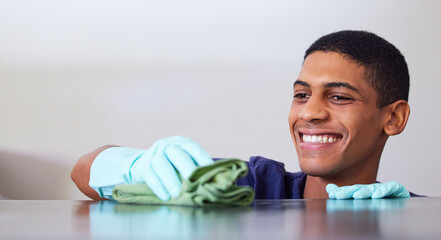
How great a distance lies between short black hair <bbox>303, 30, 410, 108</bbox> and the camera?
1.56 metres

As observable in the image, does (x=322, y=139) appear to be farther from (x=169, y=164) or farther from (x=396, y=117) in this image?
(x=169, y=164)

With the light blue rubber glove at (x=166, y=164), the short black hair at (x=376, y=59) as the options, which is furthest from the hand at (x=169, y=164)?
the short black hair at (x=376, y=59)

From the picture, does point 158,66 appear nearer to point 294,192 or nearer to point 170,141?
point 294,192

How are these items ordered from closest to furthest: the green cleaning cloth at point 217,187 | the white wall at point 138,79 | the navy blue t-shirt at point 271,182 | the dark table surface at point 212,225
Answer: the dark table surface at point 212,225
the green cleaning cloth at point 217,187
the navy blue t-shirt at point 271,182
the white wall at point 138,79

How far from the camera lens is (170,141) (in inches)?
34.2

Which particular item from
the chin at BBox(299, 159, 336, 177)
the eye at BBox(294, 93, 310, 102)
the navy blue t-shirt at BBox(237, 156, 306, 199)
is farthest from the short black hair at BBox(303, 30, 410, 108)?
the navy blue t-shirt at BBox(237, 156, 306, 199)

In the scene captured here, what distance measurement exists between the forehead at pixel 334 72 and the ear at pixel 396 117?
0.44ft

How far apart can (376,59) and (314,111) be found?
0.27m

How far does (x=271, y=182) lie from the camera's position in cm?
162

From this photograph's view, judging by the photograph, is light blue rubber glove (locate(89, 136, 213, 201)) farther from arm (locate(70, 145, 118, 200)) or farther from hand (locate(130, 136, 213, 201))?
arm (locate(70, 145, 118, 200))

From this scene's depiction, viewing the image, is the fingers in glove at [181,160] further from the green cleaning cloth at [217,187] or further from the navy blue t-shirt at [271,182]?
the navy blue t-shirt at [271,182]

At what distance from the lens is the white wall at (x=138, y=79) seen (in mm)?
2846

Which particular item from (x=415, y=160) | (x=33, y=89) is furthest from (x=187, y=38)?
(x=415, y=160)

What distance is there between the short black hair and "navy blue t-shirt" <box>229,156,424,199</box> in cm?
33
